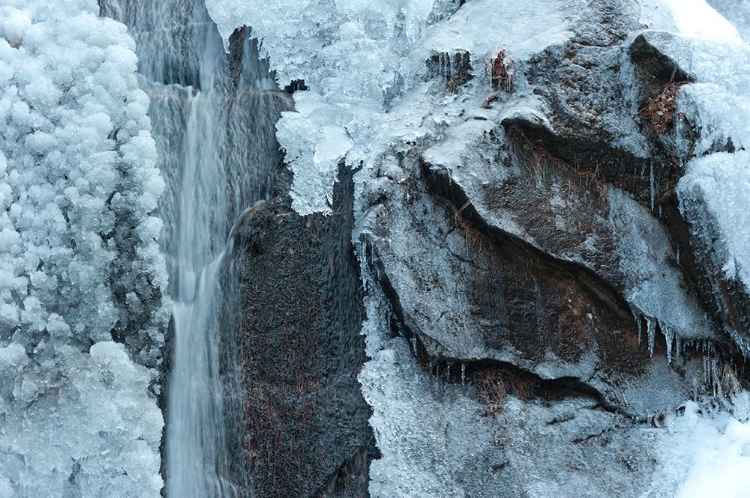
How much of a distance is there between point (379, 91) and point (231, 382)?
1.91 metres

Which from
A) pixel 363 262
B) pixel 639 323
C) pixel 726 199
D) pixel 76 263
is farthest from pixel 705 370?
pixel 76 263

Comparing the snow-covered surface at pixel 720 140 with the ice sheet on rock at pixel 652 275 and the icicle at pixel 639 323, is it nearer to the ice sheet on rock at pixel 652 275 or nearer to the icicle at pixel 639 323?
the ice sheet on rock at pixel 652 275

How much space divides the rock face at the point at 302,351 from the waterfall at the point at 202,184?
0.41 feet

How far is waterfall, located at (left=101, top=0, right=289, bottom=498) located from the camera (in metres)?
3.81

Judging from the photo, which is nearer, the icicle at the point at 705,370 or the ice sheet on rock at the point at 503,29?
the icicle at the point at 705,370

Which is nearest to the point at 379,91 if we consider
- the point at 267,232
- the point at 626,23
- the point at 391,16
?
the point at 391,16

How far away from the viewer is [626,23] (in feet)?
13.5

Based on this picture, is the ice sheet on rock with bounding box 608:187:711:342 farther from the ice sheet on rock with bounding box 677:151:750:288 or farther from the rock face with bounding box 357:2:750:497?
the ice sheet on rock with bounding box 677:151:750:288

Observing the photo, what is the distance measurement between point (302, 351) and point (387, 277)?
630 millimetres

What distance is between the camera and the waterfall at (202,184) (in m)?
3.81

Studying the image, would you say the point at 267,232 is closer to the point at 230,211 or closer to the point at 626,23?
the point at 230,211

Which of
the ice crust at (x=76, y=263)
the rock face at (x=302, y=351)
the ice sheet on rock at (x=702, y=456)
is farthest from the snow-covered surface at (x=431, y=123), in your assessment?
the ice crust at (x=76, y=263)

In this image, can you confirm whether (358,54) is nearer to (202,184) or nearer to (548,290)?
(202,184)

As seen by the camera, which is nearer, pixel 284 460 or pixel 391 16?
pixel 284 460
